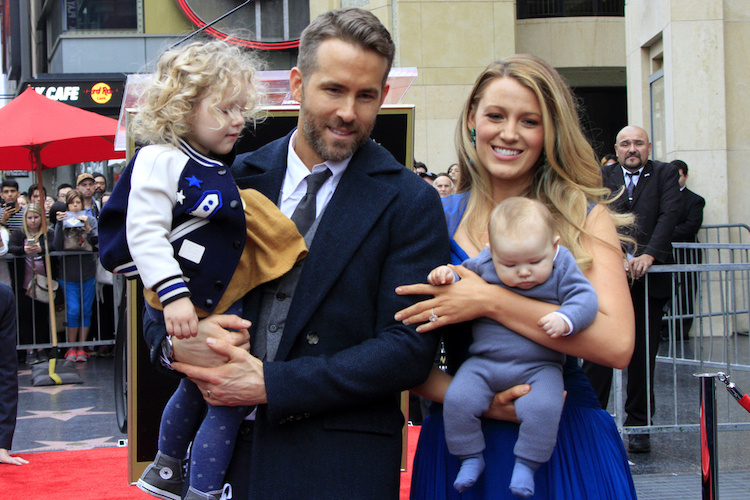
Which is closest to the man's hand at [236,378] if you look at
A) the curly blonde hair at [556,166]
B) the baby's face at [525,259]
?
the baby's face at [525,259]

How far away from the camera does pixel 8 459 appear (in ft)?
20.1

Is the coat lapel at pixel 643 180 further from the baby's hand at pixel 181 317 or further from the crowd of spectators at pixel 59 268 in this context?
the crowd of spectators at pixel 59 268

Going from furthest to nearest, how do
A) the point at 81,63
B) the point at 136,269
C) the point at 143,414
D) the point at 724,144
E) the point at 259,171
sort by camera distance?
1. the point at 81,63
2. the point at 724,144
3. the point at 143,414
4. the point at 259,171
5. the point at 136,269

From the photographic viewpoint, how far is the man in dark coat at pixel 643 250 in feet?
20.4

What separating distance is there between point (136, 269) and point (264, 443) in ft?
2.26

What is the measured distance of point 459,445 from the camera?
250 centimetres

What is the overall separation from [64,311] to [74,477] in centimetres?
565

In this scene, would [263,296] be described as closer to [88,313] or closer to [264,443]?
[264,443]

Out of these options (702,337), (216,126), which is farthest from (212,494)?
(702,337)

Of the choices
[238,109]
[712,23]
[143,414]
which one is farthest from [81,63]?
[238,109]

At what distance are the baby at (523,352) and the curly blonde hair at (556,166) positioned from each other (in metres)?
0.21

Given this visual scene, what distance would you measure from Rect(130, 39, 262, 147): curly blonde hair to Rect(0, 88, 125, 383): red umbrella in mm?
6406

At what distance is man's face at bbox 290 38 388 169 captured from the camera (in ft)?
7.98

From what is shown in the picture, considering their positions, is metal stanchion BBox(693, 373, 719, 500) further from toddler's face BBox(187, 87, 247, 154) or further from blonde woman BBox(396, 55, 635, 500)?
toddler's face BBox(187, 87, 247, 154)
